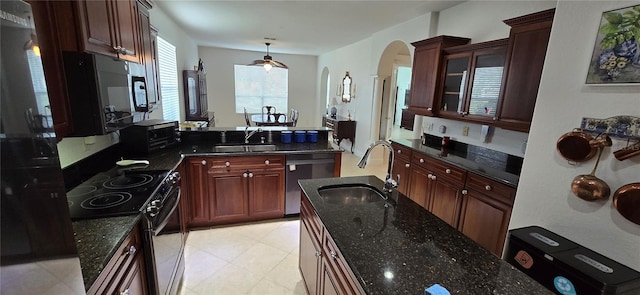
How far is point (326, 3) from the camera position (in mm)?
3301

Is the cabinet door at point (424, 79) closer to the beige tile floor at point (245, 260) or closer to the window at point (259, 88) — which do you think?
the beige tile floor at point (245, 260)

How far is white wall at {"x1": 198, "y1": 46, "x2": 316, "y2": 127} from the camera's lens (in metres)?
8.00

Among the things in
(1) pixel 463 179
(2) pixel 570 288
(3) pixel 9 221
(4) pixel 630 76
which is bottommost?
(2) pixel 570 288

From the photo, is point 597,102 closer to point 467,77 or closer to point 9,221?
point 467,77

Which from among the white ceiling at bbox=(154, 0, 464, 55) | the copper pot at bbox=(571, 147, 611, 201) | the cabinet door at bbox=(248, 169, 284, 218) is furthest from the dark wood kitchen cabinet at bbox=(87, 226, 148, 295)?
the white ceiling at bbox=(154, 0, 464, 55)

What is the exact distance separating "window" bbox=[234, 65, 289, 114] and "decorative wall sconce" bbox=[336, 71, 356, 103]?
271 cm

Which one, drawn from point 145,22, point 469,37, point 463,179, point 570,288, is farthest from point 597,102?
point 145,22

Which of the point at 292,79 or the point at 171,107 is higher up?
the point at 292,79

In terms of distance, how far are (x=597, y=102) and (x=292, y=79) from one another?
312 inches

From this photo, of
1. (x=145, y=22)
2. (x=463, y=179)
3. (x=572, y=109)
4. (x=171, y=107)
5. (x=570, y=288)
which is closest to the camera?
(x=570, y=288)

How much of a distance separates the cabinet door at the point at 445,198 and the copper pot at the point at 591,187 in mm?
1015

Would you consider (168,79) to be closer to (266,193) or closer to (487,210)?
(266,193)

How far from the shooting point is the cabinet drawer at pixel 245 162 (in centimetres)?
273

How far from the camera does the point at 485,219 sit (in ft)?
7.57
